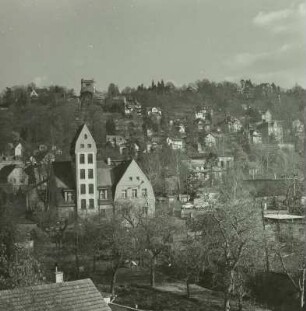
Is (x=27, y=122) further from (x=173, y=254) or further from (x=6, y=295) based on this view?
(x=6, y=295)

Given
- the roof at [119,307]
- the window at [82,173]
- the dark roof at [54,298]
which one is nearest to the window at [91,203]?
the window at [82,173]

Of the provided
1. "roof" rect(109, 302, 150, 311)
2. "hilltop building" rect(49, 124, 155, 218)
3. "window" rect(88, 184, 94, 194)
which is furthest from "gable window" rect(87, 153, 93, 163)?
"roof" rect(109, 302, 150, 311)

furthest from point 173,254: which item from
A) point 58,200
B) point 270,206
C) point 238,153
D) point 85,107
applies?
point 85,107

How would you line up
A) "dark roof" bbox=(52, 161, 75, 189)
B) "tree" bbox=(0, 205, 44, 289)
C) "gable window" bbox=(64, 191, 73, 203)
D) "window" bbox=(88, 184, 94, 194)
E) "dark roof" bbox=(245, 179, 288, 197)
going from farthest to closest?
"dark roof" bbox=(245, 179, 288, 197)
"window" bbox=(88, 184, 94, 194)
"dark roof" bbox=(52, 161, 75, 189)
"gable window" bbox=(64, 191, 73, 203)
"tree" bbox=(0, 205, 44, 289)

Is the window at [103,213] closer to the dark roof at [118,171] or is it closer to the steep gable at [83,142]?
the dark roof at [118,171]

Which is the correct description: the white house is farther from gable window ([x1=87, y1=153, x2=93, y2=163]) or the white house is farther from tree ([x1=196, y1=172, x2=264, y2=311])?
tree ([x1=196, y1=172, x2=264, y2=311])

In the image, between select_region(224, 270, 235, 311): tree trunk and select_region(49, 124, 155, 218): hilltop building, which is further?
select_region(49, 124, 155, 218): hilltop building

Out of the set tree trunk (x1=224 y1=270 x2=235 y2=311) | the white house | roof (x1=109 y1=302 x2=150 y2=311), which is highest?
the white house

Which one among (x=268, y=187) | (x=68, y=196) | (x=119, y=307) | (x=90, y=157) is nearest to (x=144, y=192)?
(x=90, y=157)

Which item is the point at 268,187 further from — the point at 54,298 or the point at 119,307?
the point at 54,298
